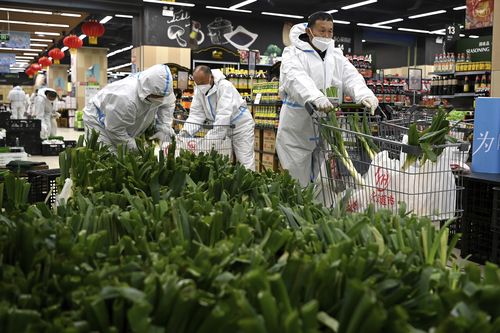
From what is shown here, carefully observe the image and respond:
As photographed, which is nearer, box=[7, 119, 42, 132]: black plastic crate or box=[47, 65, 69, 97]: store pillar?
box=[7, 119, 42, 132]: black plastic crate

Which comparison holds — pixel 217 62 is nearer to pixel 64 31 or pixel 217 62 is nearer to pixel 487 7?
pixel 487 7

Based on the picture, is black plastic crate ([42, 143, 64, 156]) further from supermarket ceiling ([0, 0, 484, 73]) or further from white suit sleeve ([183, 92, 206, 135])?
white suit sleeve ([183, 92, 206, 135])

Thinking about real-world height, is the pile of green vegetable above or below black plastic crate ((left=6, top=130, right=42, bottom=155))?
above

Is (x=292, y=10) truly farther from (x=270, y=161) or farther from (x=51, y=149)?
(x=270, y=161)

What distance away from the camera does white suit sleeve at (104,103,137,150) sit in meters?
4.39

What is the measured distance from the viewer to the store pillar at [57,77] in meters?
A: 30.5

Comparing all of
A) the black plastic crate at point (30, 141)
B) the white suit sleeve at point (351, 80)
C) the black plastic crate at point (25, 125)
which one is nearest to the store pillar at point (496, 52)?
the white suit sleeve at point (351, 80)

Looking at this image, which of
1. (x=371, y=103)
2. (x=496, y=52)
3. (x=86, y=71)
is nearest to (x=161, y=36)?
(x=86, y=71)

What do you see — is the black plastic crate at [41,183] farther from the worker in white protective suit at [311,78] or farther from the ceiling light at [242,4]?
the ceiling light at [242,4]

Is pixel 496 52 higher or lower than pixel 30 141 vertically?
higher

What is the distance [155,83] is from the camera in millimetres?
4336

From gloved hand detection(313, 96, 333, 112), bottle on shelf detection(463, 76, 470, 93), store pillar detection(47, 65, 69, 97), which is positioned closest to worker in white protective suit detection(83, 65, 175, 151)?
gloved hand detection(313, 96, 333, 112)

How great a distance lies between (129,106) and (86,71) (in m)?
18.8

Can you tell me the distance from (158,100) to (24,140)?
8970 mm
